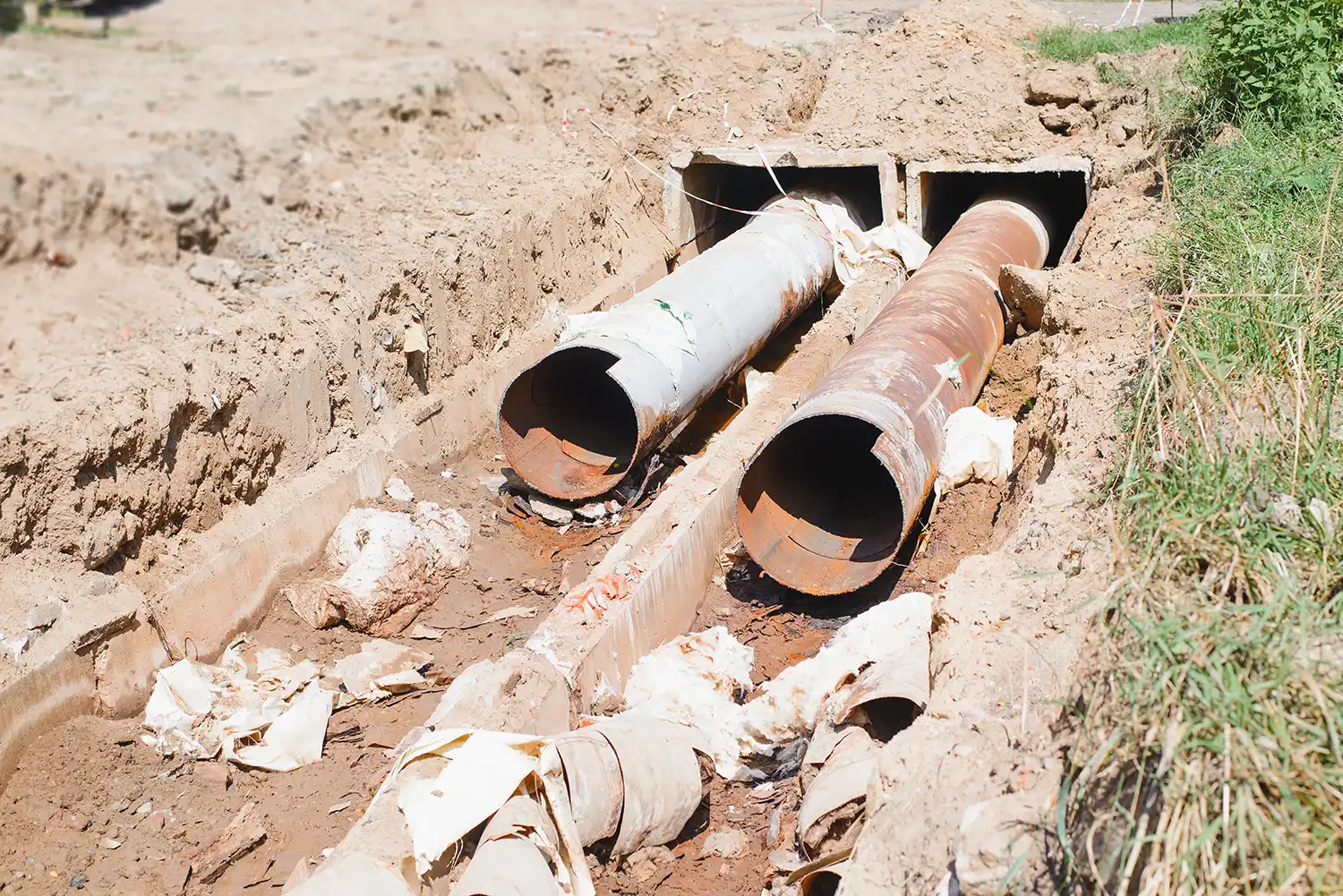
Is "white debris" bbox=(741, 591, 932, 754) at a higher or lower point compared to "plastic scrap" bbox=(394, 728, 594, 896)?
lower

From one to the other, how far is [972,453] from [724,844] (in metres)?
2.67

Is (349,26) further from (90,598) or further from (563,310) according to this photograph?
(90,598)

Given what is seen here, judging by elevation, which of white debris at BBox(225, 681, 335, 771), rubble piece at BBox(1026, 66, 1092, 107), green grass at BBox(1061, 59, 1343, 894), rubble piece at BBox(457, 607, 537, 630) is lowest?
rubble piece at BBox(457, 607, 537, 630)

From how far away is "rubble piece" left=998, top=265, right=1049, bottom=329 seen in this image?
6727 millimetres

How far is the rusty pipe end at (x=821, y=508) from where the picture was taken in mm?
5574

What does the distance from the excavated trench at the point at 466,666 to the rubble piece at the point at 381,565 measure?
9 centimetres

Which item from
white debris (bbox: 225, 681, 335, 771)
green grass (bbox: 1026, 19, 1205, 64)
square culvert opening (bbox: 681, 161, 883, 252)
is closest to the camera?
white debris (bbox: 225, 681, 335, 771)

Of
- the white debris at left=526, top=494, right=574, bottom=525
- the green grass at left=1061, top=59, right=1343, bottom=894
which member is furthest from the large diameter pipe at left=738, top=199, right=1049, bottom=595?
the white debris at left=526, top=494, right=574, bottom=525

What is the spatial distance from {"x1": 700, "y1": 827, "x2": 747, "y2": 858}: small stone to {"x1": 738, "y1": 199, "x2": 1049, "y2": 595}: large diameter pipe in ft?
5.12

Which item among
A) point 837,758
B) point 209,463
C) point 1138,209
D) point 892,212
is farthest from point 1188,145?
point 209,463

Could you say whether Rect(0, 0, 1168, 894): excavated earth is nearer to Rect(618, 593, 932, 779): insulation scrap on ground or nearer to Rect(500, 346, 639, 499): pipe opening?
Rect(618, 593, 932, 779): insulation scrap on ground

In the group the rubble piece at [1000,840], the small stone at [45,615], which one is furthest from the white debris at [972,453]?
the small stone at [45,615]

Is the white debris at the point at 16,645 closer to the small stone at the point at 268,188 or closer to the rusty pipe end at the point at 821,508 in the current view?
the rusty pipe end at the point at 821,508

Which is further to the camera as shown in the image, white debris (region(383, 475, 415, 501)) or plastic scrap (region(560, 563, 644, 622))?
white debris (region(383, 475, 415, 501))
